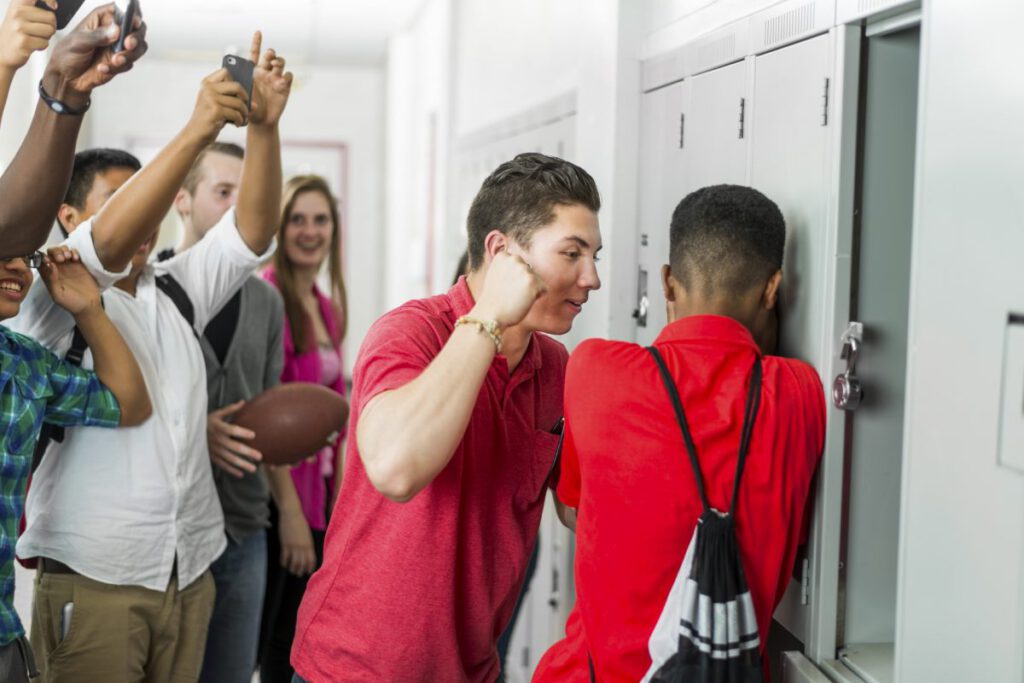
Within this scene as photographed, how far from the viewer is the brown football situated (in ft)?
8.34

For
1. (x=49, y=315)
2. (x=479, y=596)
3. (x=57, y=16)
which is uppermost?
(x=57, y=16)

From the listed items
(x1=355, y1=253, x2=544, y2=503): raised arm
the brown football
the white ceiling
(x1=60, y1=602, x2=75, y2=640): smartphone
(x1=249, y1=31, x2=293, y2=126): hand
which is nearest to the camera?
(x1=355, y1=253, x2=544, y2=503): raised arm

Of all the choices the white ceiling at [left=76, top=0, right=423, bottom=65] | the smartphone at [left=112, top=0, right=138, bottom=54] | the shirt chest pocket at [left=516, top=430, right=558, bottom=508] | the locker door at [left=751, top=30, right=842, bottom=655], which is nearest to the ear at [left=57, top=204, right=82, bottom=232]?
the smartphone at [left=112, top=0, right=138, bottom=54]

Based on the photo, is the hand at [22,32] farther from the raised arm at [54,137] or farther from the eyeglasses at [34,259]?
the eyeglasses at [34,259]

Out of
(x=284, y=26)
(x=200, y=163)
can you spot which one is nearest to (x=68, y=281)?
(x=200, y=163)

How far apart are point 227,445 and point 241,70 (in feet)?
2.82

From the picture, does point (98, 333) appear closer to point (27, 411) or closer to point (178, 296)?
point (27, 411)

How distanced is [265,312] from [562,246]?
1402mm

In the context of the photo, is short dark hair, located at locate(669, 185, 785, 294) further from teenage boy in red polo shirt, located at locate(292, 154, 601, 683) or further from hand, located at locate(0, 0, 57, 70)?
hand, located at locate(0, 0, 57, 70)

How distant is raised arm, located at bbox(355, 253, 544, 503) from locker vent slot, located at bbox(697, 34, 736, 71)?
1031 millimetres

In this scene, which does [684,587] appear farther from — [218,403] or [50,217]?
[218,403]

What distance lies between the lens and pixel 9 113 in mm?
3729

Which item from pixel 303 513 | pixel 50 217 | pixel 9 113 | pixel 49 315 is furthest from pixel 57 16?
pixel 9 113

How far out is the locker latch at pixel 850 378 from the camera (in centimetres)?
176
